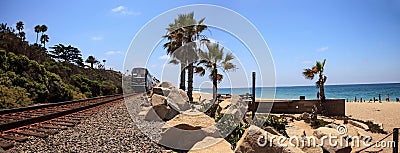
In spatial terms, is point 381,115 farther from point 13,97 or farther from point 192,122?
point 13,97

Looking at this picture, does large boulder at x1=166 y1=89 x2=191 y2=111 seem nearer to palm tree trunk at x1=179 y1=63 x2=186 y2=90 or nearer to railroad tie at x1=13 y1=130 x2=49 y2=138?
railroad tie at x1=13 y1=130 x2=49 y2=138

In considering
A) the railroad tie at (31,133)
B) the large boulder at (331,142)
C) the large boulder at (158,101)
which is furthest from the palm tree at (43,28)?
the large boulder at (331,142)

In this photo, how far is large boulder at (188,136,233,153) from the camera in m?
5.30

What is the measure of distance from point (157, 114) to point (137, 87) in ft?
72.3

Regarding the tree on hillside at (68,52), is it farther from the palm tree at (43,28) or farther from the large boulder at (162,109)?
the large boulder at (162,109)

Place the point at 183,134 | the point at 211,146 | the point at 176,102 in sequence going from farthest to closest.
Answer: the point at 176,102, the point at 183,134, the point at 211,146

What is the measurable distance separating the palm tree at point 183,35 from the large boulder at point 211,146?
39.9 ft

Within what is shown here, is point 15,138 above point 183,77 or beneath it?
beneath

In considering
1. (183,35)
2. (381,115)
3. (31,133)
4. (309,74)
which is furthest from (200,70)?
(31,133)

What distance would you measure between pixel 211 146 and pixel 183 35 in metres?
14.0

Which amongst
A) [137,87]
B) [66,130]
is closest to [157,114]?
[66,130]

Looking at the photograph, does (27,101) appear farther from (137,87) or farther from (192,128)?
(137,87)

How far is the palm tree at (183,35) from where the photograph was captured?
18375 mm

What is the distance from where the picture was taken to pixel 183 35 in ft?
62.0
